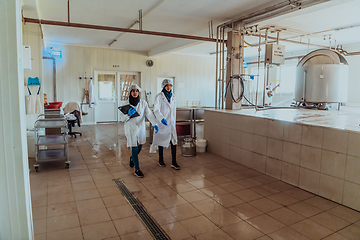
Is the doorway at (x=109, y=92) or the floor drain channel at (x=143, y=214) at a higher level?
the doorway at (x=109, y=92)

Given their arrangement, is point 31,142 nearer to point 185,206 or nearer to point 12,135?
point 185,206

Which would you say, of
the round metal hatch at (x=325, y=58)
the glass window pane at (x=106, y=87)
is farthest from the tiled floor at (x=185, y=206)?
the glass window pane at (x=106, y=87)

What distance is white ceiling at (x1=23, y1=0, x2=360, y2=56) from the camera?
175 inches

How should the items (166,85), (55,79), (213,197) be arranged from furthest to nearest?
(55,79) → (166,85) → (213,197)

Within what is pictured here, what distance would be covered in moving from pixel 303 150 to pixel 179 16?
3.65 meters

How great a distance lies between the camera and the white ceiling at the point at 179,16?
175 inches

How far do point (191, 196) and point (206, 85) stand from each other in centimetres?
886

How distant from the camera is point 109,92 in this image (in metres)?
9.48

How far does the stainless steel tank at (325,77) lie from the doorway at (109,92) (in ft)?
20.7

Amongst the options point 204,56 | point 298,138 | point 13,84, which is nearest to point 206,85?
point 204,56

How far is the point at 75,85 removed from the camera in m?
8.73

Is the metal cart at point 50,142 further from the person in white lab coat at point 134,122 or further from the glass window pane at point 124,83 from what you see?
the glass window pane at point 124,83

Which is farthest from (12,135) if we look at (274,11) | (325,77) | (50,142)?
(325,77)

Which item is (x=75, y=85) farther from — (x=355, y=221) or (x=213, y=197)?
(x=355, y=221)
